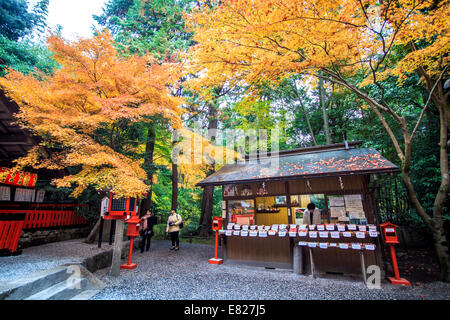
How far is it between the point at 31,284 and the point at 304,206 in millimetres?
7843

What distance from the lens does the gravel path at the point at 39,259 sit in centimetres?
475

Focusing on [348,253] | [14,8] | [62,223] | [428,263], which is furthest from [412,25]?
[14,8]

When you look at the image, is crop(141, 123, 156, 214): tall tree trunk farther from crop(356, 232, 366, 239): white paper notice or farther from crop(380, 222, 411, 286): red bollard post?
crop(380, 222, 411, 286): red bollard post

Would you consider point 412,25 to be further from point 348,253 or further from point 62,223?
point 62,223

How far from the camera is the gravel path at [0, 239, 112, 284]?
4754 mm

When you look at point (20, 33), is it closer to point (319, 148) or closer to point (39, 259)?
point (39, 259)

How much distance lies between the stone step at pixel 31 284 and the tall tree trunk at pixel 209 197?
7936 millimetres

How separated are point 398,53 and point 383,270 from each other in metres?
8.67

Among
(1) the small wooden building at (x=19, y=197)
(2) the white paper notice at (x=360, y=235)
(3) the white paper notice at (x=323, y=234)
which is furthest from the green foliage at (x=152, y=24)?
(2) the white paper notice at (x=360, y=235)

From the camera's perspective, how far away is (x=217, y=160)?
12727 mm

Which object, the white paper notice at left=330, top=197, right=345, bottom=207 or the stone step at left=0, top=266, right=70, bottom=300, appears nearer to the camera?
the stone step at left=0, top=266, right=70, bottom=300

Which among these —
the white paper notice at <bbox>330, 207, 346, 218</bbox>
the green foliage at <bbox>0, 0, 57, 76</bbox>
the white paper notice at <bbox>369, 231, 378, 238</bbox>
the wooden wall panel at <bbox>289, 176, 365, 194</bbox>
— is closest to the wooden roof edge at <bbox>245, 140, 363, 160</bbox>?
the wooden wall panel at <bbox>289, 176, 365, 194</bbox>

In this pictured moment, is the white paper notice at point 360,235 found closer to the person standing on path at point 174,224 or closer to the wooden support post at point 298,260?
the wooden support post at point 298,260

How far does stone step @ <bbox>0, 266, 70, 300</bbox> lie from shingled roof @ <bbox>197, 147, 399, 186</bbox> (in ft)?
14.7
